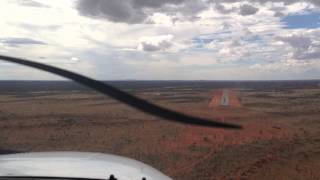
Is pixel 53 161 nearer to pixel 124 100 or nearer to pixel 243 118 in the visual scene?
pixel 124 100

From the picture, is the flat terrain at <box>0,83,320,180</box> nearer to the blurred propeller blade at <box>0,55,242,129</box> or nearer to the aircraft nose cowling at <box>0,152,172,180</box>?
the aircraft nose cowling at <box>0,152,172,180</box>

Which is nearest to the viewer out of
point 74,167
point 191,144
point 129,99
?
point 129,99

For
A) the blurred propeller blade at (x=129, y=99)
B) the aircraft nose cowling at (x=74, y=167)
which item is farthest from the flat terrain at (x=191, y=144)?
the blurred propeller blade at (x=129, y=99)

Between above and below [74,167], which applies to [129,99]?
above

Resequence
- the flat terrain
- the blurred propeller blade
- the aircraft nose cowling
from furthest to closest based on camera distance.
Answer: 1. the flat terrain
2. the aircraft nose cowling
3. the blurred propeller blade

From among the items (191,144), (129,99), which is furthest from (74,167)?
(191,144)

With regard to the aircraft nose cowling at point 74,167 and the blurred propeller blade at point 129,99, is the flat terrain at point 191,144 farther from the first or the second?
the blurred propeller blade at point 129,99

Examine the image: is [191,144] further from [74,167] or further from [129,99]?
[129,99]

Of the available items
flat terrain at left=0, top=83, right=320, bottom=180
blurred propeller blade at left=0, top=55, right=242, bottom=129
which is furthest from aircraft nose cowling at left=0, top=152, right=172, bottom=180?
flat terrain at left=0, top=83, right=320, bottom=180

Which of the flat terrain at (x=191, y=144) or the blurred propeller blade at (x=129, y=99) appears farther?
the flat terrain at (x=191, y=144)
